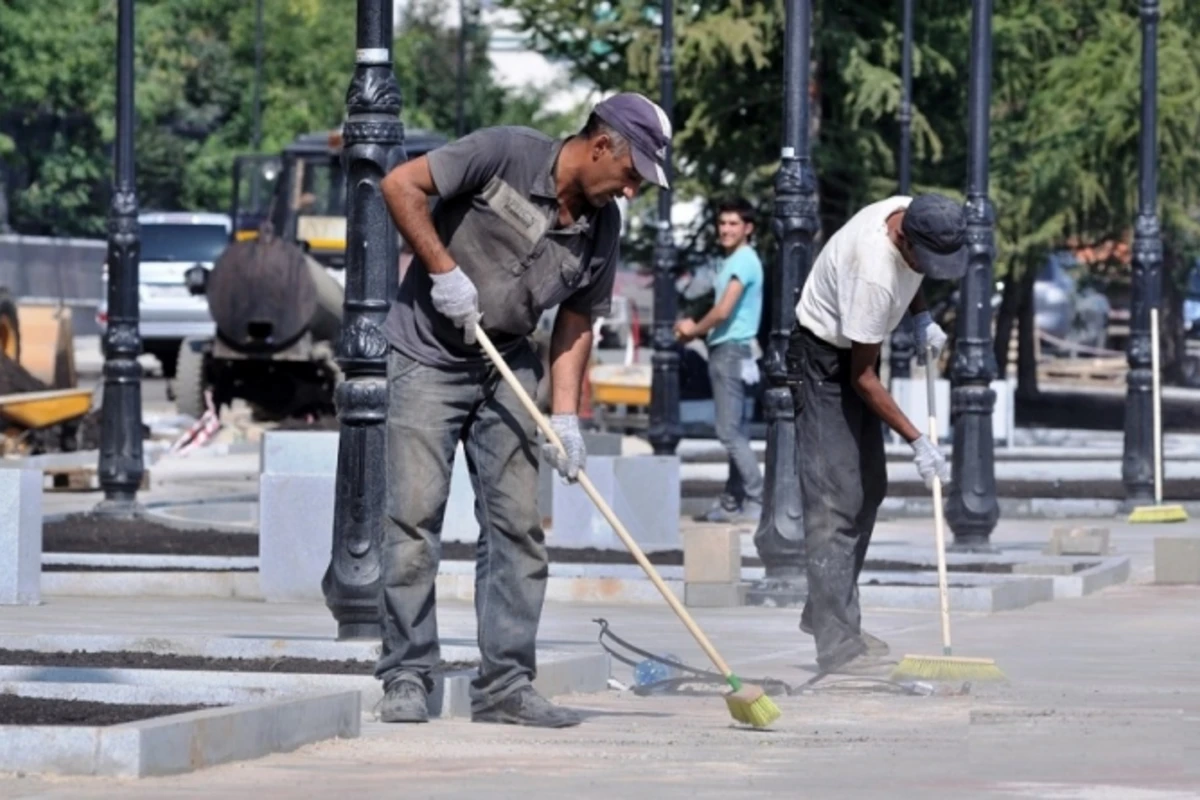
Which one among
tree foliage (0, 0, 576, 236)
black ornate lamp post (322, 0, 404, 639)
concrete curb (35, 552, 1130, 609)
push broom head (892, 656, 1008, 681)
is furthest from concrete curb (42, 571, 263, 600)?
tree foliage (0, 0, 576, 236)

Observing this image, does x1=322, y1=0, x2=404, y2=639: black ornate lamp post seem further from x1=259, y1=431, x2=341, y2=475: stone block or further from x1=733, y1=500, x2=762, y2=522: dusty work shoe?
x1=733, y1=500, x2=762, y2=522: dusty work shoe

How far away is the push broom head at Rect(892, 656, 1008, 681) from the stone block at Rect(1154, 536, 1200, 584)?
5880 millimetres

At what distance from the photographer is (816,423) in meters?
11.0

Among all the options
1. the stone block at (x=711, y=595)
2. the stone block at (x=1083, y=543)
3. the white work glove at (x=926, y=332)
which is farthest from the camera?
the stone block at (x=1083, y=543)

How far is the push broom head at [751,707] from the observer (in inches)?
345

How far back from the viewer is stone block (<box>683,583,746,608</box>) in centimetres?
1391

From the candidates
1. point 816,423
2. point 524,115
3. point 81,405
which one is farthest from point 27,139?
point 816,423

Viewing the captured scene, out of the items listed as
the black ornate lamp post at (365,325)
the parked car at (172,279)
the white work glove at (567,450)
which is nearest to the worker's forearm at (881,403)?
the black ornate lamp post at (365,325)

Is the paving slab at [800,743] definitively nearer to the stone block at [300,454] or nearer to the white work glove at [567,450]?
the white work glove at [567,450]

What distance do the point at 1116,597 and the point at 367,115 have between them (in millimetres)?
6176

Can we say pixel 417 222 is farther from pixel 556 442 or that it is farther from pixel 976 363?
pixel 976 363

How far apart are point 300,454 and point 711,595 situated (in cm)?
204

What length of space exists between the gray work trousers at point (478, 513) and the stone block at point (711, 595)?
4.85 meters

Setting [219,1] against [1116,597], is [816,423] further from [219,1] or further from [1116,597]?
[219,1]
